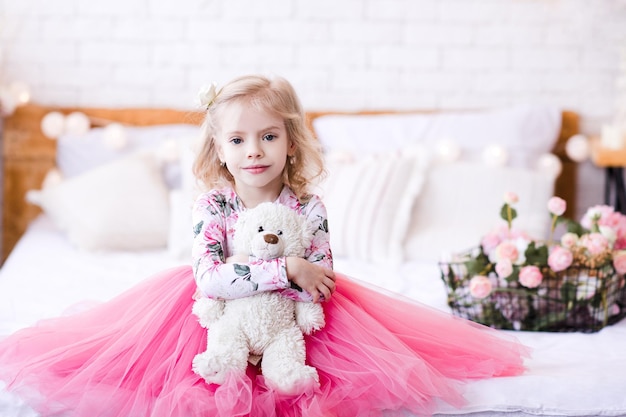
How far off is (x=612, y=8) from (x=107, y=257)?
85.1 inches

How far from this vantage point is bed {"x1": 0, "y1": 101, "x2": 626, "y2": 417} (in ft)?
6.87

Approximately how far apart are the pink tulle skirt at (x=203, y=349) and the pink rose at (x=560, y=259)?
0.89ft

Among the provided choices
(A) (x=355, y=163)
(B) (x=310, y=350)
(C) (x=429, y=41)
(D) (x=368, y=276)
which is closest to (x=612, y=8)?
(C) (x=429, y=41)

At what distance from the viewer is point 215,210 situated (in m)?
1.49

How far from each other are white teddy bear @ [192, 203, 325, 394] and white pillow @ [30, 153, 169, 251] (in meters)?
1.17

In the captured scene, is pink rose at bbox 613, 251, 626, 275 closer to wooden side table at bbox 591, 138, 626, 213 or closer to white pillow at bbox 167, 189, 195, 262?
wooden side table at bbox 591, 138, 626, 213

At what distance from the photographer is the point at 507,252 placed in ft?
5.93

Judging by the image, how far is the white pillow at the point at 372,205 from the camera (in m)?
2.46

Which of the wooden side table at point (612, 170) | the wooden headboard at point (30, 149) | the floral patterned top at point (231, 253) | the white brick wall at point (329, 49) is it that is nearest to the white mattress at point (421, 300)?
the wooden headboard at point (30, 149)

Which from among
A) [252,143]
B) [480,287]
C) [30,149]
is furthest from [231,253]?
[30,149]

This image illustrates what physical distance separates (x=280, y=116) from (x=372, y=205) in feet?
3.52

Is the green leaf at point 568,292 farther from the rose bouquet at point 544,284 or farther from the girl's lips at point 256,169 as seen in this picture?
the girl's lips at point 256,169

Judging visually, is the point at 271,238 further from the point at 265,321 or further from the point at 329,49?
the point at 329,49

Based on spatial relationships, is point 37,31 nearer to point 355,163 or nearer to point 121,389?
point 355,163
